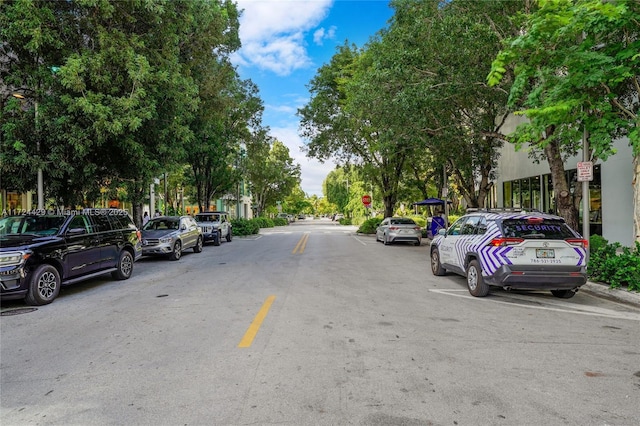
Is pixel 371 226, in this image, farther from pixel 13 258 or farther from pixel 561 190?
pixel 13 258

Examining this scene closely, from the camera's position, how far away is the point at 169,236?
1515 centimetres

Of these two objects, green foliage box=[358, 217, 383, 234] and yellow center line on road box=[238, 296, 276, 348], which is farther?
green foliage box=[358, 217, 383, 234]

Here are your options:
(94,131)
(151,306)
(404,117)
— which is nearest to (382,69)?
(404,117)

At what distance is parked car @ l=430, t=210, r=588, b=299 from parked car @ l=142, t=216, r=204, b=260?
10.8 metres

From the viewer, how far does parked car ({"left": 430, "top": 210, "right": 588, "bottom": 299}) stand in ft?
24.4

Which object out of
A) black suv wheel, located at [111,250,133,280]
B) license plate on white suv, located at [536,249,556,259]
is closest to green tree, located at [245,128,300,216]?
black suv wheel, located at [111,250,133,280]

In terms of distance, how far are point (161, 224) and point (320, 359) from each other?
44.4 feet

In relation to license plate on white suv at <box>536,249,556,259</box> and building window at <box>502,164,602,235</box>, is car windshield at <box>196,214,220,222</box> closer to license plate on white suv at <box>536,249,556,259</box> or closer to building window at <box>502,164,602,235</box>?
building window at <box>502,164,602,235</box>

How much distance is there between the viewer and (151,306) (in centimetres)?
756

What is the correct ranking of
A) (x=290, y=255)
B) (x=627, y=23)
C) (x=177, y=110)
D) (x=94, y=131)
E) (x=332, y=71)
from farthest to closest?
1. (x=332, y=71)
2. (x=290, y=255)
3. (x=177, y=110)
4. (x=94, y=131)
5. (x=627, y=23)

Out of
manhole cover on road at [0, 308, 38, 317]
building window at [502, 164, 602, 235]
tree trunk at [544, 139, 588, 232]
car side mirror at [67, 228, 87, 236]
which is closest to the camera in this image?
manhole cover on road at [0, 308, 38, 317]

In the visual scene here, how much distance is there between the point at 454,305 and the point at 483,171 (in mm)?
12980

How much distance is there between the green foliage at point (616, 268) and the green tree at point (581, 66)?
2.55 ft

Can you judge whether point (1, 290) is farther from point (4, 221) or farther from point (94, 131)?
point (94, 131)
